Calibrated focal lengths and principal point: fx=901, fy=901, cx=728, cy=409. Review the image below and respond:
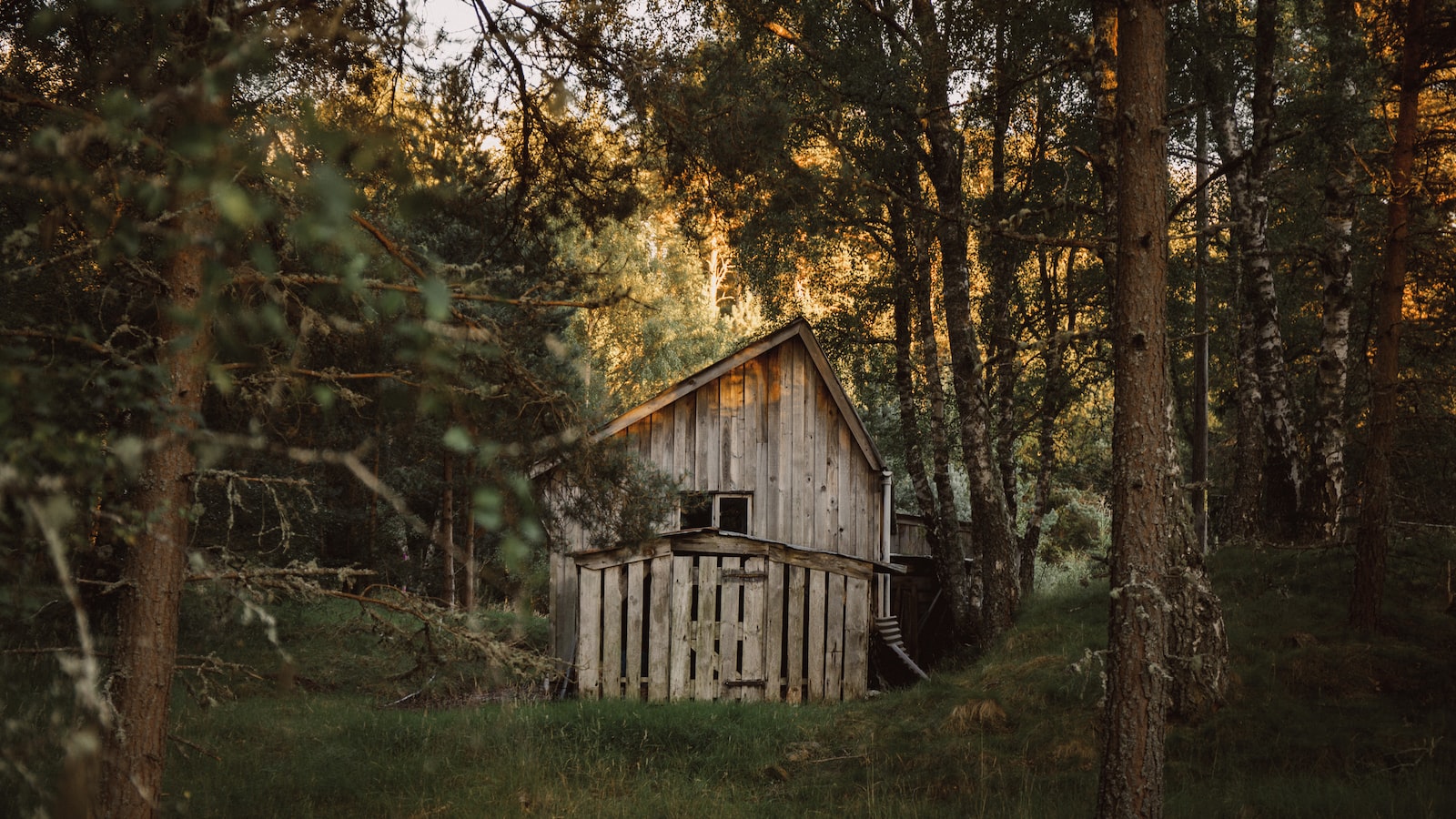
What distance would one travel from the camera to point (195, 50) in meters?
3.72

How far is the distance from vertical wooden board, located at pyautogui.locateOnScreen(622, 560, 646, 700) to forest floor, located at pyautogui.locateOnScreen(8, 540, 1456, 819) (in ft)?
5.96

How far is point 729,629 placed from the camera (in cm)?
1365

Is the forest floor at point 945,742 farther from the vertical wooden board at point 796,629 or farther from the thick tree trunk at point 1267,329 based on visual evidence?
the vertical wooden board at point 796,629

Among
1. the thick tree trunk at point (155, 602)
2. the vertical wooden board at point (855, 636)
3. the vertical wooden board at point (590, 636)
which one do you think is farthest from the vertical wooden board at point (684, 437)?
the thick tree trunk at point (155, 602)

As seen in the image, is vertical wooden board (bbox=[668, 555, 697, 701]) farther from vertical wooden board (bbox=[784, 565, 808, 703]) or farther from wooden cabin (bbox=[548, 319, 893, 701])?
vertical wooden board (bbox=[784, 565, 808, 703])

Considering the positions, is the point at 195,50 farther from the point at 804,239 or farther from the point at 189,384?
the point at 804,239

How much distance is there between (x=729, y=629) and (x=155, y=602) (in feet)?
32.1

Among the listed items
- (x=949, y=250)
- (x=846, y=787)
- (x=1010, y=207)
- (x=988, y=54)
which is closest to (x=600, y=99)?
(x=846, y=787)

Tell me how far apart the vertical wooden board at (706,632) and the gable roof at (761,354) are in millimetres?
2722

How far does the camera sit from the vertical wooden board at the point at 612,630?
13.3 meters

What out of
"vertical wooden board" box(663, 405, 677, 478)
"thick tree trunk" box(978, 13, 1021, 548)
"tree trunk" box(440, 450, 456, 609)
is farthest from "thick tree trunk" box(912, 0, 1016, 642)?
"tree trunk" box(440, 450, 456, 609)

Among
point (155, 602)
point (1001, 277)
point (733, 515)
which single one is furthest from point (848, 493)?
point (155, 602)

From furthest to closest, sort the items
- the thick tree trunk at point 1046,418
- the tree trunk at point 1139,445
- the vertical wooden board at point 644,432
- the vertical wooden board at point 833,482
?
the thick tree trunk at point 1046,418
the vertical wooden board at point 833,482
the vertical wooden board at point 644,432
the tree trunk at point 1139,445

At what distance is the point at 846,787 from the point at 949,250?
330 inches
